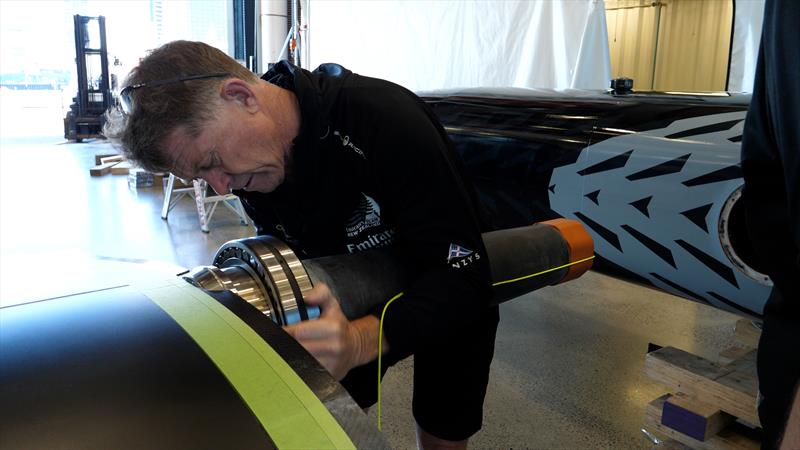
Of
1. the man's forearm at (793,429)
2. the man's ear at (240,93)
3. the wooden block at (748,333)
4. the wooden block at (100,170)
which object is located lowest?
the wooden block at (100,170)

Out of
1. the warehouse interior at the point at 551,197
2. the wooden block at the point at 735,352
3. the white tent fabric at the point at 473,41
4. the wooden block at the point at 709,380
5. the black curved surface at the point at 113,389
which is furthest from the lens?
the white tent fabric at the point at 473,41

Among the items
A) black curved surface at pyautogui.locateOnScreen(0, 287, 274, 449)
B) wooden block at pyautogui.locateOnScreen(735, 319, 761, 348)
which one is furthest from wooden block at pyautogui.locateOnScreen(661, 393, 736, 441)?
black curved surface at pyautogui.locateOnScreen(0, 287, 274, 449)

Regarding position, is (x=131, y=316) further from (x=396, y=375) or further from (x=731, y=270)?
(x=396, y=375)

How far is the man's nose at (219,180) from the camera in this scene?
3.37 feet

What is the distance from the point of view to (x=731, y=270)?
1578mm

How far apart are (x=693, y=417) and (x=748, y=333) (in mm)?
591

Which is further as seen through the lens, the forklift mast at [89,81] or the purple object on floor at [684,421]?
the forklift mast at [89,81]

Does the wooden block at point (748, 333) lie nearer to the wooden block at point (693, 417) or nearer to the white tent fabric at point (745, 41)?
the wooden block at point (693, 417)

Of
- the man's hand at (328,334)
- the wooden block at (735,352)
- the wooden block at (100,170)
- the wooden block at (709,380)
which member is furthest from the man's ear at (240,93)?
the wooden block at (100,170)

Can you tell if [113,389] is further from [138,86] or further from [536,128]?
[536,128]

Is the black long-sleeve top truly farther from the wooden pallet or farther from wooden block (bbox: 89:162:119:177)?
wooden block (bbox: 89:162:119:177)

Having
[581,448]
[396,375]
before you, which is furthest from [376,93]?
[396,375]

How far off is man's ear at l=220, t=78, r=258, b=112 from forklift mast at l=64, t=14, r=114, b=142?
939 cm

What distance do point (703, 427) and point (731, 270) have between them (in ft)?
1.34
